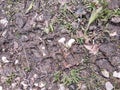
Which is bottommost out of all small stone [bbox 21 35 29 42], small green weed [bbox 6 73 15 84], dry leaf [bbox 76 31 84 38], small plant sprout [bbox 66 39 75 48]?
small green weed [bbox 6 73 15 84]

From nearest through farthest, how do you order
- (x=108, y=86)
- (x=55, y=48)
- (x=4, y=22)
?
(x=108, y=86) < (x=55, y=48) < (x=4, y=22)

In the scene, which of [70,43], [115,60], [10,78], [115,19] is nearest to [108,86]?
[115,60]

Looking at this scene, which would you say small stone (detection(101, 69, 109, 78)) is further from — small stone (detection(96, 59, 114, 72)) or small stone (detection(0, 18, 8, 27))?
small stone (detection(0, 18, 8, 27))

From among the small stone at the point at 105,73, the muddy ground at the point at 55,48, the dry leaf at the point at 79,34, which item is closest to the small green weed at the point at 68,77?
the muddy ground at the point at 55,48

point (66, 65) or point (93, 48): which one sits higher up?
point (93, 48)

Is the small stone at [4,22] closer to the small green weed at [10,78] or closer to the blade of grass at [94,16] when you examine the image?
the small green weed at [10,78]

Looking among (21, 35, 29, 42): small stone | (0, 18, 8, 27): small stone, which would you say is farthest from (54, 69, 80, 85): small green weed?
(0, 18, 8, 27): small stone

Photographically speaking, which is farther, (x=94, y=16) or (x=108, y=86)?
(x=94, y=16)

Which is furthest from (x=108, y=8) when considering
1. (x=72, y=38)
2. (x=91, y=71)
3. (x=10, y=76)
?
(x=10, y=76)

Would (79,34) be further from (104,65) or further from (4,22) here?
(4,22)
